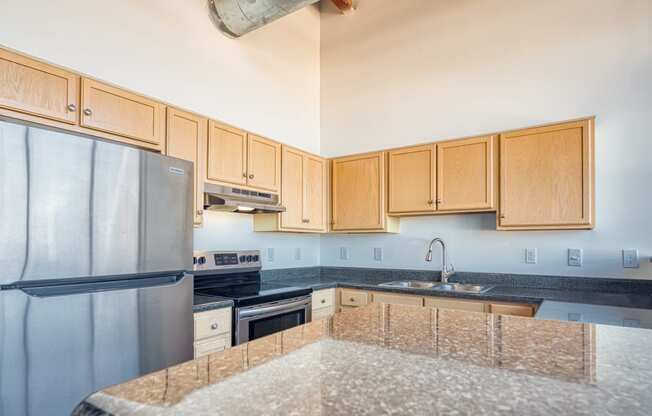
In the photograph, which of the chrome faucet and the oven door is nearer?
the oven door

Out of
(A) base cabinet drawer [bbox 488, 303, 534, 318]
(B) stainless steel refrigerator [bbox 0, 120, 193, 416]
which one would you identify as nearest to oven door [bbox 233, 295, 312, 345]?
(B) stainless steel refrigerator [bbox 0, 120, 193, 416]

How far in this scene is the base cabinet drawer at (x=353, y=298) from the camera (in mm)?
2979

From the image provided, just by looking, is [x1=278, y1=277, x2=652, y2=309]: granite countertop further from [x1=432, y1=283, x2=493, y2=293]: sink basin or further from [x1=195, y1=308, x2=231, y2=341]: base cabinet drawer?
[x1=195, y1=308, x2=231, y2=341]: base cabinet drawer

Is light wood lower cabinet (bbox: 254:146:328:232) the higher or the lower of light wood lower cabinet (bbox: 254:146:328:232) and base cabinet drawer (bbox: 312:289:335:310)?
the higher

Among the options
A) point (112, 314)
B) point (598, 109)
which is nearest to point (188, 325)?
point (112, 314)

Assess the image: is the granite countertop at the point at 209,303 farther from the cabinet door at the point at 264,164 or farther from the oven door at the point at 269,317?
the cabinet door at the point at 264,164

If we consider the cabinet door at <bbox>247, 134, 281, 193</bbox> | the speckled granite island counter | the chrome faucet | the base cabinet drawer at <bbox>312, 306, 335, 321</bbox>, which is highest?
the cabinet door at <bbox>247, 134, 281, 193</bbox>

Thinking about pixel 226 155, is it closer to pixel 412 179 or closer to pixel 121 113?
pixel 121 113

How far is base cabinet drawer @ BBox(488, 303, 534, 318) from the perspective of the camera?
2.28 meters

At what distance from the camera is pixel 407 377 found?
621mm

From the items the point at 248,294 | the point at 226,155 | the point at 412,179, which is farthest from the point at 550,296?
the point at 226,155

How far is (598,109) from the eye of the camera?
8.32ft

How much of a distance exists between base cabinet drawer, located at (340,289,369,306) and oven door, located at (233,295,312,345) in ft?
1.42

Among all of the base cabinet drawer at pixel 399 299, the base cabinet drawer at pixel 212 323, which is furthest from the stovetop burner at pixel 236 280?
the base cabinet drawer at pixel 399 299
